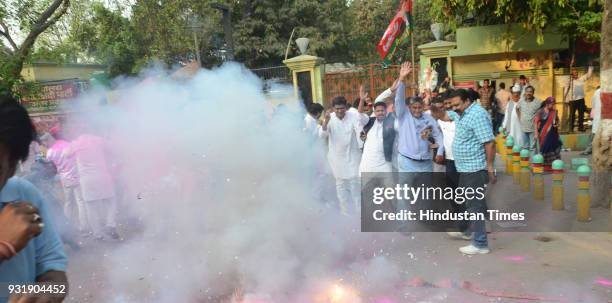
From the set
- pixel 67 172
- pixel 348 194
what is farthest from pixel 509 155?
pixel 67 172

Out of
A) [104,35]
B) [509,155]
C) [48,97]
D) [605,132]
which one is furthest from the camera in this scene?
[104,35]

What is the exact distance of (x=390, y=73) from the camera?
43.6ft

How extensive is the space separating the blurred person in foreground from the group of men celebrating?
4060 millimetres

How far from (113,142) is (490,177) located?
391 cm

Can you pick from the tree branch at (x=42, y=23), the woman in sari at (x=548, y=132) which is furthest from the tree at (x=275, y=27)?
the woman in sari at (x=548, y=132)

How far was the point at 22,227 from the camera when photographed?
1.37 meters

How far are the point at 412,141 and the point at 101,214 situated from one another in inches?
158

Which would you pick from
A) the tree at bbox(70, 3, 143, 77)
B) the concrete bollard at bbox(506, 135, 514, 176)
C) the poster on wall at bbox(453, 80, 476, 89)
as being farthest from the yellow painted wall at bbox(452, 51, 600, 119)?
the tree at bbox(70, 3, 143, 77)

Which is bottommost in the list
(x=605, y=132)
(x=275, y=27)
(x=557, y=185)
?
(x=557, y=185)

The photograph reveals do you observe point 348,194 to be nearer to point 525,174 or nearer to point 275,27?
point 525,174

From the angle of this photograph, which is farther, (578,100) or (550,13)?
(578,100)

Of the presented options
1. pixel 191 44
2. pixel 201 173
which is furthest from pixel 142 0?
pixel 201 173

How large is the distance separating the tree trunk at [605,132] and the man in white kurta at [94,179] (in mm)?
6022

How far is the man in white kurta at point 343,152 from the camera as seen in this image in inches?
237
